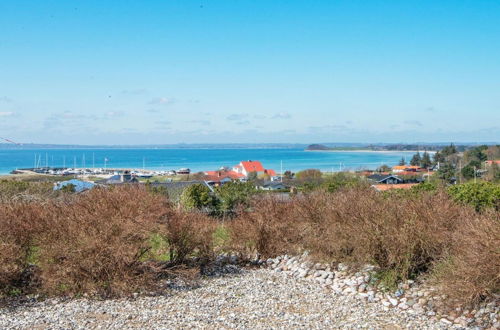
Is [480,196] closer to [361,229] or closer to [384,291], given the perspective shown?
[361,229]

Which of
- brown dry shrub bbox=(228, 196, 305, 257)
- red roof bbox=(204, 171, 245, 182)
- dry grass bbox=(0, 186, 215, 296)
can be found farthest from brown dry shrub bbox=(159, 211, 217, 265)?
red roof bbox=(204, 171, 245, 182)

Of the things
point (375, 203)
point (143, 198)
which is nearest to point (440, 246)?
point (375, 203)

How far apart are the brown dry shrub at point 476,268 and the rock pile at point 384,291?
21 centimetres

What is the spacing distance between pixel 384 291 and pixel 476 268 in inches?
75.0

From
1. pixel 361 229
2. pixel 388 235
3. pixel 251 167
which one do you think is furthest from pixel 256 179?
pixel 388 235

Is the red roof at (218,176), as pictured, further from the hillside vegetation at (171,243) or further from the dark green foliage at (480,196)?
the hillside vegetation at (171,243)

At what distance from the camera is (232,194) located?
20.8m

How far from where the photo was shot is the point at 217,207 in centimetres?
2145

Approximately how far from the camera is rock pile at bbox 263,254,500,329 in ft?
20.5

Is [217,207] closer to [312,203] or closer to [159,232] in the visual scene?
[312,203]

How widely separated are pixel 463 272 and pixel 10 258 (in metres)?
6.55

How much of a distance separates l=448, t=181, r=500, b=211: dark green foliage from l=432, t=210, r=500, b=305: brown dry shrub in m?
5.56

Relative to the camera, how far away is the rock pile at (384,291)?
6.26 m

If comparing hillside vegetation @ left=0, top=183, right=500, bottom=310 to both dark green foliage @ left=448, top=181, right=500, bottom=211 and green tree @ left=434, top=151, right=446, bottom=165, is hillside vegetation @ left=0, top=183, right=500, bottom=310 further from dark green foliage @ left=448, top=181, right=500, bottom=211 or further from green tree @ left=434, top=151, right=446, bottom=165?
green tree @ left=434, top=151, right=446, bottom=165
